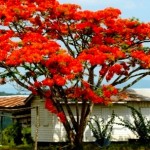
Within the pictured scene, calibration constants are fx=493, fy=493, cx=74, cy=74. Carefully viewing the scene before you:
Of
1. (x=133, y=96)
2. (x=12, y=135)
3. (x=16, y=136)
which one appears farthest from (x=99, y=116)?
(x=12, y=135)

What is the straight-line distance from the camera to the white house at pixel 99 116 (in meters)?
37.2

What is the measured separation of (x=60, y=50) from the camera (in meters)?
27.1

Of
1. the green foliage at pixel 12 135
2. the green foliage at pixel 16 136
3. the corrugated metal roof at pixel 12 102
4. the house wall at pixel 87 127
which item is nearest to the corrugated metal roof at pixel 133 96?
the house wall at pixel 87 127

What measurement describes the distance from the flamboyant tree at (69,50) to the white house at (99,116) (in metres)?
6.62

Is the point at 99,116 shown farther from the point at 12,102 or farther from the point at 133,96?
the point at 12,102

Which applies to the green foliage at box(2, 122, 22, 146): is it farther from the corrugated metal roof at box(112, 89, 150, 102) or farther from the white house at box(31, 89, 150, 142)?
the corrugated metal roof at box(112, 89, 150, 102)

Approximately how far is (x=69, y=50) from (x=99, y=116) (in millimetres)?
8887

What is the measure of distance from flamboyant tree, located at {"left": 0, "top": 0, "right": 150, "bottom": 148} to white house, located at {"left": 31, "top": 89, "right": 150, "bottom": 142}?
21.7ft

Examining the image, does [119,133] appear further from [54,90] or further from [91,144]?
[54,90]

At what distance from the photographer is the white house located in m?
37.2

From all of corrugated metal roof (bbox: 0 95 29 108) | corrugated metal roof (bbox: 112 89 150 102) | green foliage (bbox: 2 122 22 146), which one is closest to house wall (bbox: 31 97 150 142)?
corrugated metal roof (bbox: 112 89 150 102)

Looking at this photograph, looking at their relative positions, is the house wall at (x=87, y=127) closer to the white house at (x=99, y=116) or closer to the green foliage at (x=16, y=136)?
the white house at (x=99, y=116)

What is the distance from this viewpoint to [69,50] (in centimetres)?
3092

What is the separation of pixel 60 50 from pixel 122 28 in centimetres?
475
